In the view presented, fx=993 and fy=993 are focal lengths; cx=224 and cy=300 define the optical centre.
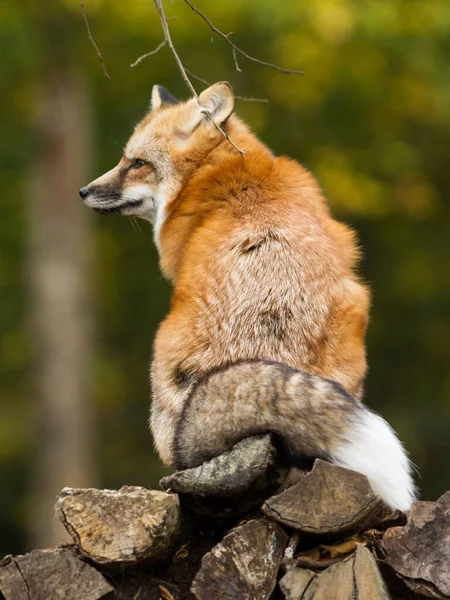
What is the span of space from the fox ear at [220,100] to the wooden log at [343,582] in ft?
11.5

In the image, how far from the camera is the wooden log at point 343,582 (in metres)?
4.88

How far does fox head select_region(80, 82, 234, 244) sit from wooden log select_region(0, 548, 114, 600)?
3294 millimetres

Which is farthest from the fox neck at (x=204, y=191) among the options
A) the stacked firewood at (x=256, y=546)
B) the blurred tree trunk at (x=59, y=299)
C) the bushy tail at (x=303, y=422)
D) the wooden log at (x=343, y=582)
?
the blurred tree trunk at (x=59, y=299)

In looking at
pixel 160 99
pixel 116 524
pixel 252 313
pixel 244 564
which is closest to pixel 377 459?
pixel 244 564

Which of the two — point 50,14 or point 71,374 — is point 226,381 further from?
point 50,14

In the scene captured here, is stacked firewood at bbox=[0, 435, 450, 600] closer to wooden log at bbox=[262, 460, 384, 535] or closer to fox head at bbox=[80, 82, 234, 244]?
wooden log at bbox=[262, 460, 384, 535]

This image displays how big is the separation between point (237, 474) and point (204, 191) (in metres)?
2.40

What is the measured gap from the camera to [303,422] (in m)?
5.30

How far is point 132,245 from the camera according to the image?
2231cm

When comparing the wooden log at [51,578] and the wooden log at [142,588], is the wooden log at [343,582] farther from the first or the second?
the wooden log at [51,578]

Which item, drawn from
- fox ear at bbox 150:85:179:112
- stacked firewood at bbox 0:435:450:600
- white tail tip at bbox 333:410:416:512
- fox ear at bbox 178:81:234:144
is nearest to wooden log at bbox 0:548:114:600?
stacked firewood at bbox 0:435:450:600

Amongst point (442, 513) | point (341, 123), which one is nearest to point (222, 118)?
point (442, 513)

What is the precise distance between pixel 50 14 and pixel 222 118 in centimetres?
1079

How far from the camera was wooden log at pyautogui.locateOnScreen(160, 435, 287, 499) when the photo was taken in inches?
211
